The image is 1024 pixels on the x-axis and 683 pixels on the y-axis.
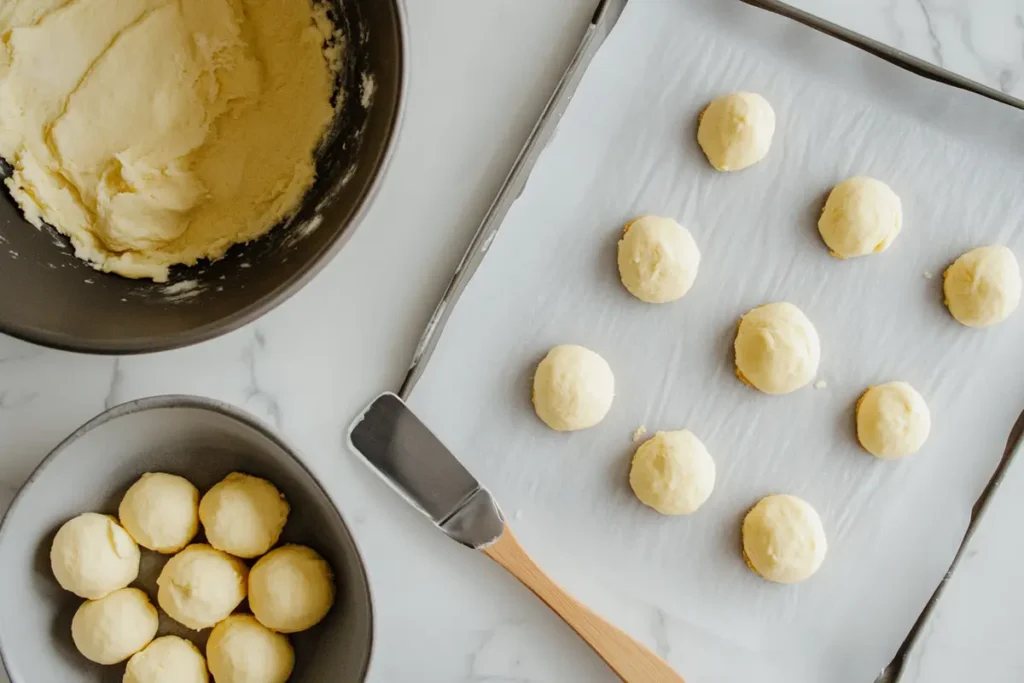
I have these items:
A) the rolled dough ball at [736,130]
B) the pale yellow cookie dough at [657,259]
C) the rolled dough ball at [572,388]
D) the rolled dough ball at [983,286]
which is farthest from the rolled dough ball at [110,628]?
the rolled dough ball at [983,286]

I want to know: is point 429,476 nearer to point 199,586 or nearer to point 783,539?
point 199,586

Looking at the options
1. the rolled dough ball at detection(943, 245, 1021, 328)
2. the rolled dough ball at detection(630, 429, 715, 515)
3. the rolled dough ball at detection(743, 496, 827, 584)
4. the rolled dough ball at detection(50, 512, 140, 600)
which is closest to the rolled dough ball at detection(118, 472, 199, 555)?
the rolled dough ball at detection(50, 512, 140, 600)

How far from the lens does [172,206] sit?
724mm

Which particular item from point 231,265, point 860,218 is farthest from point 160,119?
point 860,218

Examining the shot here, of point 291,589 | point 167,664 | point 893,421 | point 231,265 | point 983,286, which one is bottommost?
point 167,664

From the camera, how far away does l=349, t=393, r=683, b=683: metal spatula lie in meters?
0.76

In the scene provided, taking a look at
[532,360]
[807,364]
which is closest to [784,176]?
[807,364]

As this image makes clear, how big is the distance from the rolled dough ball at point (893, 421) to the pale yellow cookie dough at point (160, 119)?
1.91 feet

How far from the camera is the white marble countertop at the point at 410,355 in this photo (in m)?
0.79

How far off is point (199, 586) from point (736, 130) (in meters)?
0.65

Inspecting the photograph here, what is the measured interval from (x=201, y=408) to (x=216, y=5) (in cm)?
36

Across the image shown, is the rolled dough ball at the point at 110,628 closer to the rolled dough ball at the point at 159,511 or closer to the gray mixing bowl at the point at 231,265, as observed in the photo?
the rolled dough ball at the point at 159,511

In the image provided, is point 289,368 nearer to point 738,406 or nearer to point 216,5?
point 216,5

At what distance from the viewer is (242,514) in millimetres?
731
